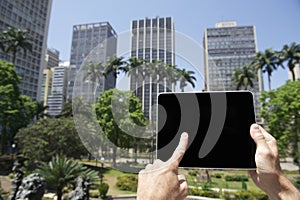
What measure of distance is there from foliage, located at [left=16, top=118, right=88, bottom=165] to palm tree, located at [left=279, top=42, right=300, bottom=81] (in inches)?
688

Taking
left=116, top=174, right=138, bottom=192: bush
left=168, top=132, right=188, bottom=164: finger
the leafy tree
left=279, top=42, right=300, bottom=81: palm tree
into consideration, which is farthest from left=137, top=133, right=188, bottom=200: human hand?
left=279, top=42, right=300, bottom=81: palm tree

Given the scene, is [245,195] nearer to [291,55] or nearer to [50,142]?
[50,142]

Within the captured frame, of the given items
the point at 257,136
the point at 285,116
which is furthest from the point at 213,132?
the point at 285,116

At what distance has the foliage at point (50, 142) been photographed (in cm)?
1298

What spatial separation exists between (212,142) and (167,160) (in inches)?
8.5

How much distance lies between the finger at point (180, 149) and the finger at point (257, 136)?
0.28 m

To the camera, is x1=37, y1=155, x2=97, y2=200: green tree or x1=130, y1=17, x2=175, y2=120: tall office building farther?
x1=37, y1=155, x2=97, y2=200: green tree

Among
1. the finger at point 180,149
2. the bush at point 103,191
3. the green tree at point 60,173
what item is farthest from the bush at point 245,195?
the finger at point 180,149

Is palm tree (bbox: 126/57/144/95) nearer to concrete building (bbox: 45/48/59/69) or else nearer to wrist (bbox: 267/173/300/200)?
wrist (bbox: 267/173/300/200)

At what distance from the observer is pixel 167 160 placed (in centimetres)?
79

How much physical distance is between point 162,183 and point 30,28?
139 ft

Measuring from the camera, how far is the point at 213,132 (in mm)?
879

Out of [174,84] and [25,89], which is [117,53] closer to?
[174,84]

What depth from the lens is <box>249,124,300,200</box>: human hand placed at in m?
0.79
